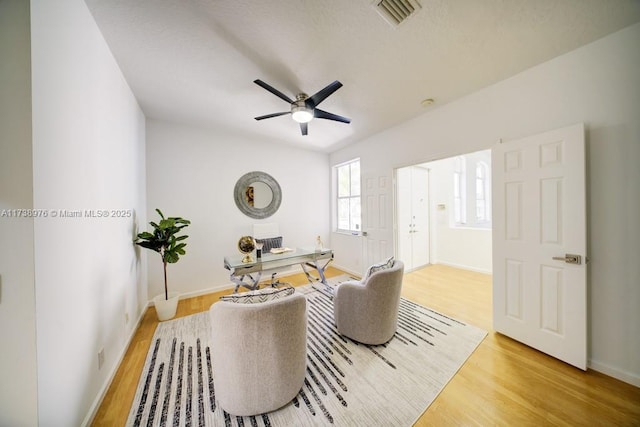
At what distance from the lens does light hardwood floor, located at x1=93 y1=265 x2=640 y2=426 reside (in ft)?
4.28

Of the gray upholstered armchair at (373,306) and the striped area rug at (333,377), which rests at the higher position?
the gray upholstered armchair at (373,306)

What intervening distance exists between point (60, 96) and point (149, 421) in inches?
80.2

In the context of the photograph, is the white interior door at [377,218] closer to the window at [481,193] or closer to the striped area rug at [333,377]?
the striped area rug at [333,377]

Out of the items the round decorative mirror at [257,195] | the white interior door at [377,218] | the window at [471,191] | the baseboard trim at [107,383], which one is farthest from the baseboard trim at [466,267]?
the baseboard trim at [107,383]

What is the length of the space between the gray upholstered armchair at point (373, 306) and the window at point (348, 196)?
8.06 feet

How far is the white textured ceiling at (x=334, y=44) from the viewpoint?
4.60 ft

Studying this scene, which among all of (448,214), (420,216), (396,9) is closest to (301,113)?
(396,9)

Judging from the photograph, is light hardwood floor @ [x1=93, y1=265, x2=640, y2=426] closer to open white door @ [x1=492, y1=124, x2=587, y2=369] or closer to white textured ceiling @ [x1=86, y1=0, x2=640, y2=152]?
open white door @ [x1=492, y1=124, x2=587, y2=369]

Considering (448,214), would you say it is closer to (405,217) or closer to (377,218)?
(405,217)

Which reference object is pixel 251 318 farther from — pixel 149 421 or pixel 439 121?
pixel 439 121

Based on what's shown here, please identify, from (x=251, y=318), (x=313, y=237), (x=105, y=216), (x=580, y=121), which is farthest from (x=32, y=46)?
(x=313, y=237)

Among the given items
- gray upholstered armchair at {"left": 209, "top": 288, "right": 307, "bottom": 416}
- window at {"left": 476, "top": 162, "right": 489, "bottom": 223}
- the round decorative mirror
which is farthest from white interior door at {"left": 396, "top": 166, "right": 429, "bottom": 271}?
gray upholstered armchair at {"left": 209, "top": 288, "right": 307, "bottom": 416}

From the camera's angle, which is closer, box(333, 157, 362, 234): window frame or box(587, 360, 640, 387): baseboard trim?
box(587, 360, 640, 387): baseboard trim

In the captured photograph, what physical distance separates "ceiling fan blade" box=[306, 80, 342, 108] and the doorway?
2.67m
